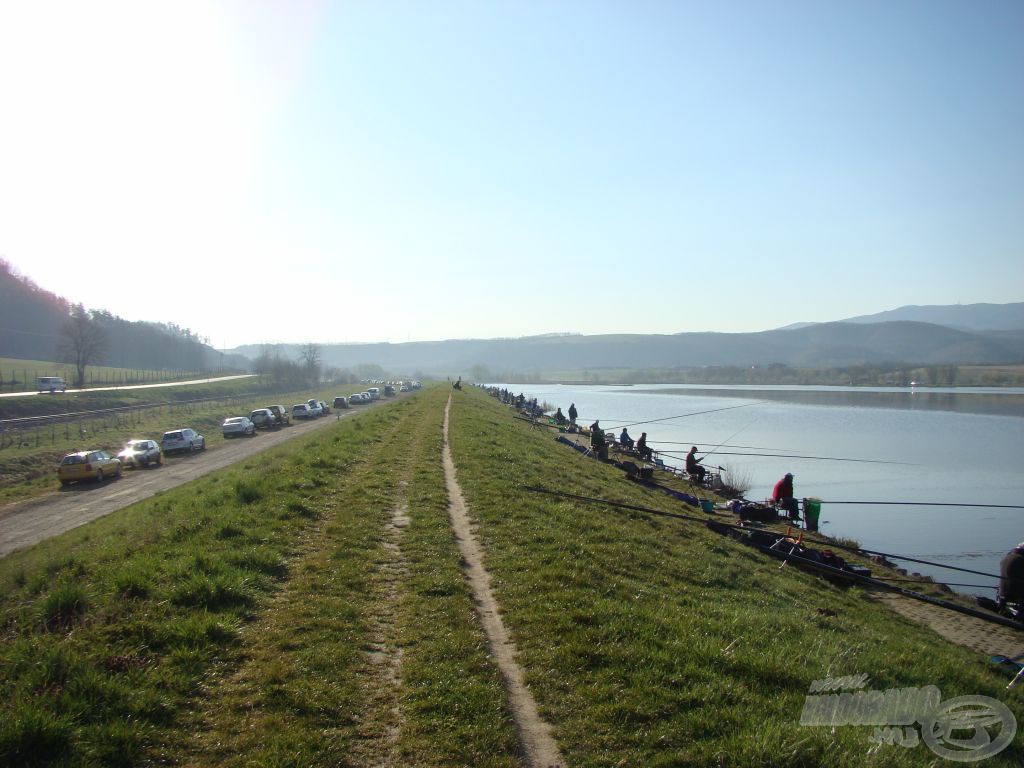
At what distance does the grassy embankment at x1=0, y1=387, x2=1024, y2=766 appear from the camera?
15.6ft

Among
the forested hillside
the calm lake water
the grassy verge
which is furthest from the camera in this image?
the forested hillside

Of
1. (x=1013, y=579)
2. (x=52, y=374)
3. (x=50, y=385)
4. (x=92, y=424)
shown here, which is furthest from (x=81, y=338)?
(x=1013, y=579)

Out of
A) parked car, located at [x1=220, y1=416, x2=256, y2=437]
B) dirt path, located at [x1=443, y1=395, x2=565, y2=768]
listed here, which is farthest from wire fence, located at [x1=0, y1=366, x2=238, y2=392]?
dirt path, located at [x1=443, y1=395, x2=565, y2=768]

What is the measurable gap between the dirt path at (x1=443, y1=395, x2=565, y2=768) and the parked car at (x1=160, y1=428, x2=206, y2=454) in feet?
110

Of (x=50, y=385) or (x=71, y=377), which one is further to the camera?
(x=71, y=377)

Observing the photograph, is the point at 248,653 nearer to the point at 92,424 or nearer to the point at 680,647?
the point at 680,647

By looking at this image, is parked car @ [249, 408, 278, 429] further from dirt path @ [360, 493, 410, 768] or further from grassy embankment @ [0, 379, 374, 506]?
dirt path @ [360, 493, 410, 768]

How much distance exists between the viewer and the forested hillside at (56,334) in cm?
10173

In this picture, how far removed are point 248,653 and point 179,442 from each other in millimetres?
37583

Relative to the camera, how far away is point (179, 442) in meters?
39.1

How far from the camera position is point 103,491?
27.0 metres

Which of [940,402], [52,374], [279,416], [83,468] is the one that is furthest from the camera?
[940,402]

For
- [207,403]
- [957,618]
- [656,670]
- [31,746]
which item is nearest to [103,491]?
[31,746]

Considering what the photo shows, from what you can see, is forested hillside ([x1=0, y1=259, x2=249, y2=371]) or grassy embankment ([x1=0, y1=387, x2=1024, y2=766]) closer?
grassy embankment ([x1=0, y1=387, x2=1024, y2=766])
